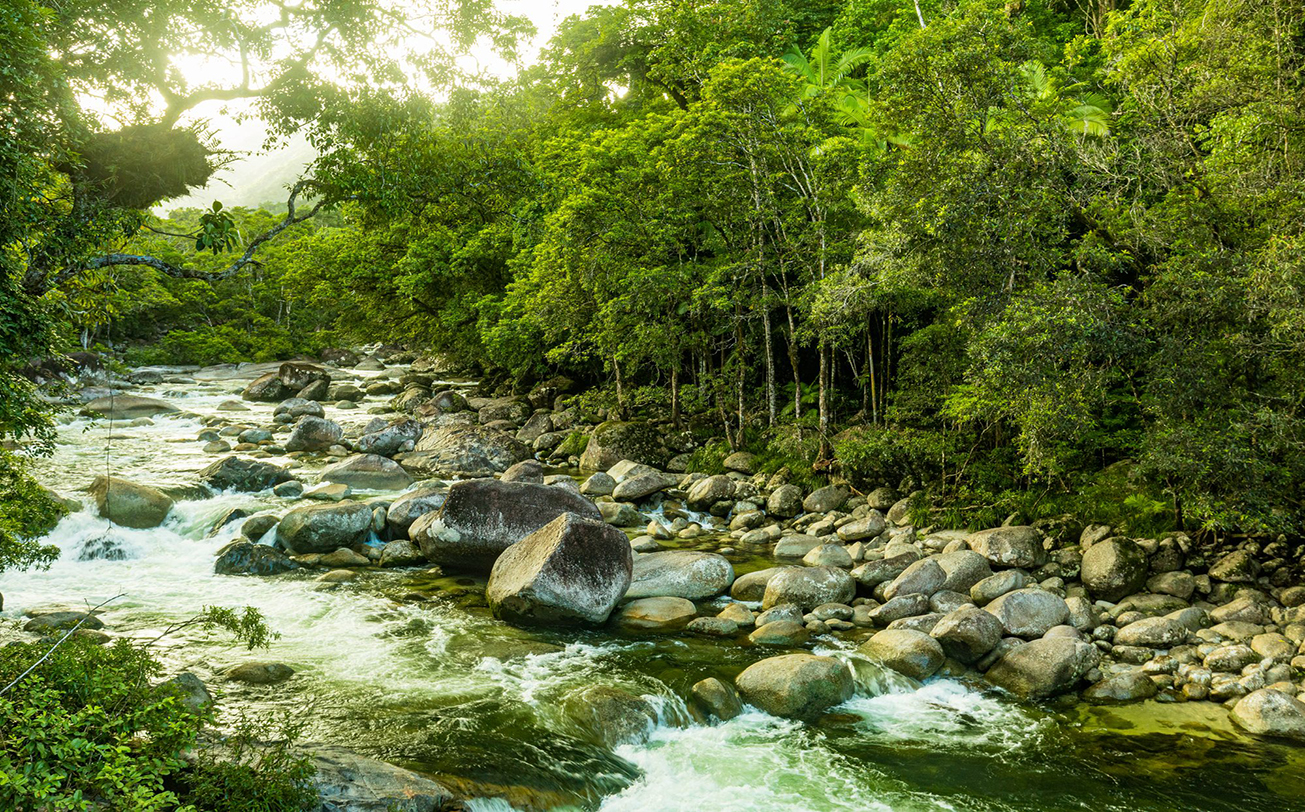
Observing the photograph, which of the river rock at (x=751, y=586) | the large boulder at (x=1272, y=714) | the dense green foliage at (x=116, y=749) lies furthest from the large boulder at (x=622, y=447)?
the dense green foliage at (x=116, y=749)

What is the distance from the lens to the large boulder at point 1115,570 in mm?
12016

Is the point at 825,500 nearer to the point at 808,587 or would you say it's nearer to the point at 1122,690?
the point at 808,587

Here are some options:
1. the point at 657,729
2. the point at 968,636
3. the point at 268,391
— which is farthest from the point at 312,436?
the point at 968,636

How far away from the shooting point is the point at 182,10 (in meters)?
8.46

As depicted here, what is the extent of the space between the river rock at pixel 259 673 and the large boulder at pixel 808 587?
22.5ft

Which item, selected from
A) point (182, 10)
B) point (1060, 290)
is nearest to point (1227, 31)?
point (1060, 290)

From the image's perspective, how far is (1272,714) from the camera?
8.26m

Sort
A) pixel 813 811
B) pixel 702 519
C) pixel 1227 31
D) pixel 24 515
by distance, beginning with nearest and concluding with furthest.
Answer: pixel 813 811 → pixel 24 515 → pixel 1227 31 → pixel 702 519

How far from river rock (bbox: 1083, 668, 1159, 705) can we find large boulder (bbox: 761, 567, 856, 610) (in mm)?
3754

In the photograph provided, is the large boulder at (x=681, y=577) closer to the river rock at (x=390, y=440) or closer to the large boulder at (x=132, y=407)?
the river rock at (x=390, y=440)

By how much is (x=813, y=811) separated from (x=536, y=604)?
4.95 metres

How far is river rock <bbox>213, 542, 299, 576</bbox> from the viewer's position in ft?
42.9

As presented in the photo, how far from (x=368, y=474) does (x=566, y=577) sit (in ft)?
33.0

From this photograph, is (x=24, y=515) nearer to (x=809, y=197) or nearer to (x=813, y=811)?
(x=813, y=811)
